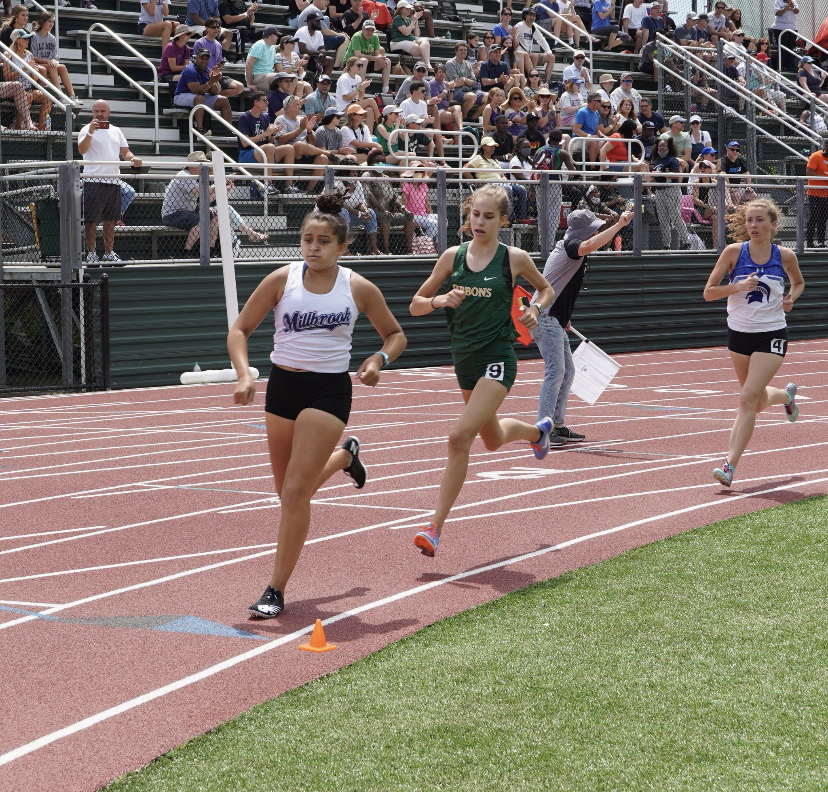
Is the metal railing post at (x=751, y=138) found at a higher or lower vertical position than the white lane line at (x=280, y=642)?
higher

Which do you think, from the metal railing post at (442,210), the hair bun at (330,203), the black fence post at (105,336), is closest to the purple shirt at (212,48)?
the metal railing post at (442,210)

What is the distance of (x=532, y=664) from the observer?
18.0ft

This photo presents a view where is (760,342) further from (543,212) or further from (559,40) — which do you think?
(559,40)

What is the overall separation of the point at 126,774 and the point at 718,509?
5.31 meters

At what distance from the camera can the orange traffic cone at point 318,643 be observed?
571 centimetres

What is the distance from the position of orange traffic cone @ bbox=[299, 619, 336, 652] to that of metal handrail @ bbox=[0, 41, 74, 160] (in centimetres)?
1324

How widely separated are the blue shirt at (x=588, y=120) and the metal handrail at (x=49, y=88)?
8.90 m

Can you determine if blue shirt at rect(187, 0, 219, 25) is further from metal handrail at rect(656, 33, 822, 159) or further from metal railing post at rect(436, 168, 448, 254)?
metal handrail at rect(656, 33, 822, 159)

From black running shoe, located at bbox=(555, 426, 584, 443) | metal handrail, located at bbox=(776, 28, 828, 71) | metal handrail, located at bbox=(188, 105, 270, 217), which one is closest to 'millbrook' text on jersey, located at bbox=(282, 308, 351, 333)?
black running shoe, located at bbox=(555, 426, 584, 443)

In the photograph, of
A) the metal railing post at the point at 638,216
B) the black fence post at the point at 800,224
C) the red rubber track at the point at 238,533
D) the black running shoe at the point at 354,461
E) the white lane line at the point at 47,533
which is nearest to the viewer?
the red rubber track at the point at 238,533

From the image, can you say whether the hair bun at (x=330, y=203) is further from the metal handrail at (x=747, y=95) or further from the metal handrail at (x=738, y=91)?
the metal handrail at (x=747, y=95)

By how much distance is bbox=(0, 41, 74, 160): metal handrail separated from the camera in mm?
17656

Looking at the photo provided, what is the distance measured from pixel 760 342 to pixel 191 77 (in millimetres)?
13374

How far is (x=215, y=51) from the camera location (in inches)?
826
